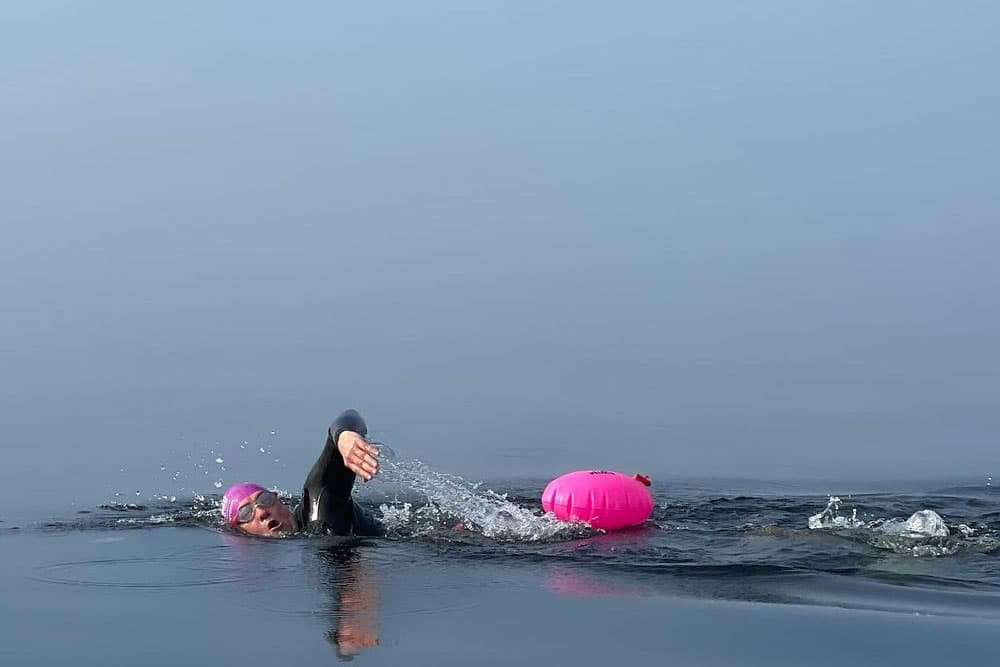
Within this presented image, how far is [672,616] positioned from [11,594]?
4.36 meters

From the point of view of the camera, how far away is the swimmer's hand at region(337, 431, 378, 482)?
903cm

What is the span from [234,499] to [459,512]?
7.08ft

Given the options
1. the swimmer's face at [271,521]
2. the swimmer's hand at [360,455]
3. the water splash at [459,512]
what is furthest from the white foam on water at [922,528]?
the swimmer's face at [271,521]

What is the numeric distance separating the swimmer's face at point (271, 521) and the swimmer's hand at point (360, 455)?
188 cm

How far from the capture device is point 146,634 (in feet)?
23.8

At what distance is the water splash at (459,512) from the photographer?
1096 cm

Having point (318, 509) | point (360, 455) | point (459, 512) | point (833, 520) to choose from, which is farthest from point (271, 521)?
point (833, 520)

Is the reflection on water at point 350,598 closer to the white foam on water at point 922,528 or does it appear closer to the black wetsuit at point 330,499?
the black wetsuit at point 330,499

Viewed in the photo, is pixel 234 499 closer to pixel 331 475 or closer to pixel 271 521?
pixel 271 521

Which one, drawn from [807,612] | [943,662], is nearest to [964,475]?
[807,612]

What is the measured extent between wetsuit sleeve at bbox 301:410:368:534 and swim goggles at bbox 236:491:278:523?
330 mm

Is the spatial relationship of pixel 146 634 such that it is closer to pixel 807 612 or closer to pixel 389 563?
pixel 389 563

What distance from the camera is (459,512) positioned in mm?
12344

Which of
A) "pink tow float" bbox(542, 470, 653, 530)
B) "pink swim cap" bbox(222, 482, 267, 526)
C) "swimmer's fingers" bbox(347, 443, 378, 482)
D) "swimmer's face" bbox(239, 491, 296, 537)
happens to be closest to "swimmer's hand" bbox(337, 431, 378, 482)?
"swimmer's fingers" bbox(347, 443, 378, 482)
